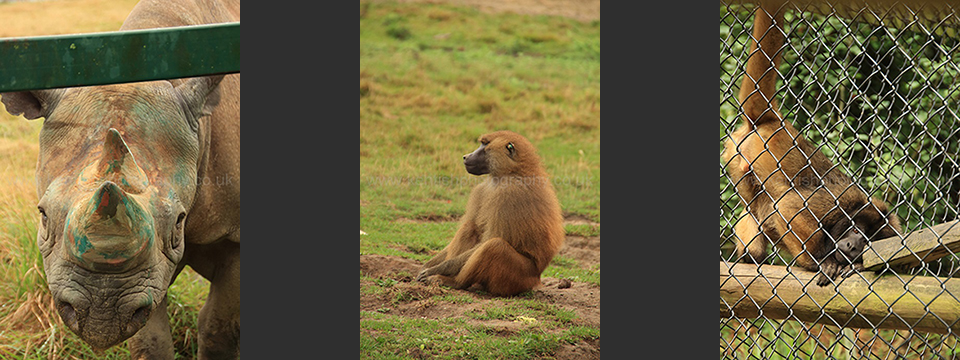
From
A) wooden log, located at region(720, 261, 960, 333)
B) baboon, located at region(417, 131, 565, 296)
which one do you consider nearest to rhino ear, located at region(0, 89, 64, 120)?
baboon, located at region(417, 131, 565, 296)

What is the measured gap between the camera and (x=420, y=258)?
15.9 ft

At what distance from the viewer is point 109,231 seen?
8.39ft

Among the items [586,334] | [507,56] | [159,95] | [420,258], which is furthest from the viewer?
[507,56]

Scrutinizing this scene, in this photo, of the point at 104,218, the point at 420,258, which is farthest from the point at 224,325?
A: the point at 104,218

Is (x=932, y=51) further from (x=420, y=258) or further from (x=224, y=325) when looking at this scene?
(x=224, y=325)

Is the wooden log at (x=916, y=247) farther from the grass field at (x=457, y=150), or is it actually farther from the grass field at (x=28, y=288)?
the grass field at (x=28, y=288)

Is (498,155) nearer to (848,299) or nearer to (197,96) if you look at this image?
(197,96)

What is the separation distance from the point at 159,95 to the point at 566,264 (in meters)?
2.77

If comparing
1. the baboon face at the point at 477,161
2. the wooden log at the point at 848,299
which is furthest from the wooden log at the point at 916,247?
the baboon face at the point at 477,161

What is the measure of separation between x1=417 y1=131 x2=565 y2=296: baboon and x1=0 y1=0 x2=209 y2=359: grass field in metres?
1.95

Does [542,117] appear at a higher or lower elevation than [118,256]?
higher

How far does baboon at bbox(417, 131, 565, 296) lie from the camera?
4.55m

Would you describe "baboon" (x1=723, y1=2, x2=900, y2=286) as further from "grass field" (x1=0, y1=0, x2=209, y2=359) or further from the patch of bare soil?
"grass field" (x1=0, y1=0, x2=209, y2=359)

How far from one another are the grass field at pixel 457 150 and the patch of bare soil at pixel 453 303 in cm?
1
